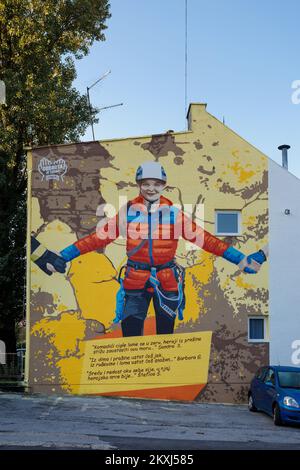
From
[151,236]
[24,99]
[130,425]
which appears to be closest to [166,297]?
[151,236]

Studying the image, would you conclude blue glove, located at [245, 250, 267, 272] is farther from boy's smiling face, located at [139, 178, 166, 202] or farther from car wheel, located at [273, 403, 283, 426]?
car wheel, located at [273, 403, 283, 426]

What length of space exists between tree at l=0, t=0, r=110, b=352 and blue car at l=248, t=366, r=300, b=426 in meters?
11.3

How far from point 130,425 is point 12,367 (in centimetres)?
752

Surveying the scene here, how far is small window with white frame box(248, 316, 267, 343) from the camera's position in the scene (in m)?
17.9

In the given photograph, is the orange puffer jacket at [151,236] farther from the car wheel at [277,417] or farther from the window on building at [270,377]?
the car wheel at [277,417]

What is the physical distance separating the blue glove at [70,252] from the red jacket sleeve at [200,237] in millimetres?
3397

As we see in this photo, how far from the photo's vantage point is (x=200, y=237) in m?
18.1

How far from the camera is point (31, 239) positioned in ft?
58.3

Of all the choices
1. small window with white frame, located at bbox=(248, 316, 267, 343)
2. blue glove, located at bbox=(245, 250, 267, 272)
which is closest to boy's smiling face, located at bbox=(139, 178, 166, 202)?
blue glove, located at bbox=(245, 250, 267, 272)

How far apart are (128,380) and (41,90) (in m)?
13.0

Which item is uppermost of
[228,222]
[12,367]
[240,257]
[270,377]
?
[228,222]

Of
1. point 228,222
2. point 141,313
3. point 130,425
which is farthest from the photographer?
point 228,222

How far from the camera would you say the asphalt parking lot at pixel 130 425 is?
9719mm

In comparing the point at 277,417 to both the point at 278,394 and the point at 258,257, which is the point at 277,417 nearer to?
the point at 278,394
